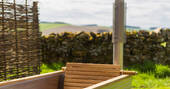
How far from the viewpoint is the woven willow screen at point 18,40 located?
4641 millimetres

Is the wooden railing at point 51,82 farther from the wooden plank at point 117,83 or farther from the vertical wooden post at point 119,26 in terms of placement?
the vertical wooden post at point 119,26

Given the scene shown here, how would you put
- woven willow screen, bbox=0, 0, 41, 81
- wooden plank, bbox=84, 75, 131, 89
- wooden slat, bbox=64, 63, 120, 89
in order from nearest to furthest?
wooden plank, bbox=84, 75, 131, 89
wooden slat, bbox=64, 63, 120, 89
woven willow screen, bbox=0, 0, 41, 81

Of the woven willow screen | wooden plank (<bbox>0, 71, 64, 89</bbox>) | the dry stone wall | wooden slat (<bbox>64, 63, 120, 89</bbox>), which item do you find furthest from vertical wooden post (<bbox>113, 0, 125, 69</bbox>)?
the dry stone wall

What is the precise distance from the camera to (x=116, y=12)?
11.6 feet

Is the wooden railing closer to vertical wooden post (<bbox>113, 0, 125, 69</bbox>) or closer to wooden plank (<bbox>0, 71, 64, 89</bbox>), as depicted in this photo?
wooden plank (<bbox>0, 71, 64, 89</bbox>)

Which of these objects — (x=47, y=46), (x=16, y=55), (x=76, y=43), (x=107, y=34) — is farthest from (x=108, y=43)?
(x=16, y=55)

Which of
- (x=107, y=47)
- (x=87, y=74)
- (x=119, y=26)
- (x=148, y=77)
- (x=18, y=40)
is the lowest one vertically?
(x=148, y=77)

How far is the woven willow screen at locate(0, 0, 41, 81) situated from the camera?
15.2ft

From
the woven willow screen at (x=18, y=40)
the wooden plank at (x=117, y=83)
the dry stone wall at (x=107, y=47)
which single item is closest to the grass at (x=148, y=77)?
the dry stone wall at (x=107, y=47)

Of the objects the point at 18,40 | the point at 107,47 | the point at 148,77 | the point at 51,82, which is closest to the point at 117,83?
the point at 51,82

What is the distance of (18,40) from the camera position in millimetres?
4875

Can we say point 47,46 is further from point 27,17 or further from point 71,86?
point 71,86

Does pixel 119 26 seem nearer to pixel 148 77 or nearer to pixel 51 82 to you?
pixel 51 82

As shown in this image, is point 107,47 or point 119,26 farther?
point 107,47
